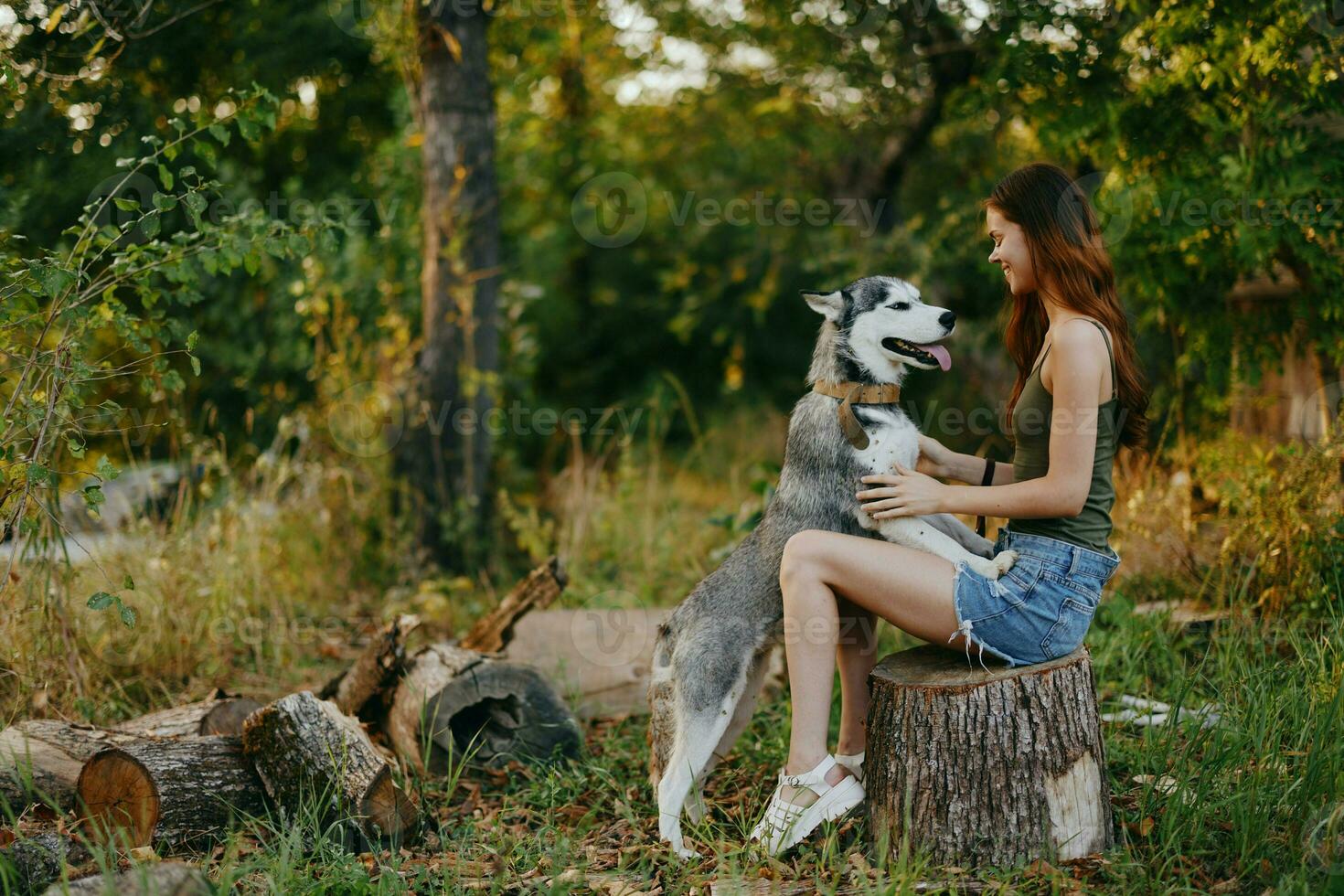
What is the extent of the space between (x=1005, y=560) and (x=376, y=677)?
8.54 feet

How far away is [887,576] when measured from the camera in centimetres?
294

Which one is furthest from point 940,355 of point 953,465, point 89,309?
point 89,309

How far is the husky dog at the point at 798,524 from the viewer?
10.4ft

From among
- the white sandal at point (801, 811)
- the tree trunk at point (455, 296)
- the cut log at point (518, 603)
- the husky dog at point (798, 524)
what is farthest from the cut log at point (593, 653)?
the white sandal at point (801, 811)

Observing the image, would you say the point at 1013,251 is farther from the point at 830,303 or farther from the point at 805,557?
the point at 805,557

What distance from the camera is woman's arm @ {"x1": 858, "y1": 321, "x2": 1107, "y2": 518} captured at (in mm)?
2807

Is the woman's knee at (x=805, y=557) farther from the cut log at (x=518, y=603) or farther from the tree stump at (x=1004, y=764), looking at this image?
the cut log at (x=518, y=603)

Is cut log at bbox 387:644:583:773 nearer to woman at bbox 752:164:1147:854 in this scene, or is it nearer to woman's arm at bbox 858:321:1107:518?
woman at bbox 752:164:1147:854

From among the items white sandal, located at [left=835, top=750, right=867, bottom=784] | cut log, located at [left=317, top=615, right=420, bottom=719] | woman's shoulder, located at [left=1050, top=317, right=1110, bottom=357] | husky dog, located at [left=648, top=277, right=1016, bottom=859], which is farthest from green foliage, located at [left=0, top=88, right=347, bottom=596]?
woman's shoulder, located at [left=1050, top=317, right=1110, bottom=357]

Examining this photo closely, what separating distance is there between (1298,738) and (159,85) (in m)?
7.98

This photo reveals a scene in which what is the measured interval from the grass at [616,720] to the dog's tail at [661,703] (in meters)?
0.26

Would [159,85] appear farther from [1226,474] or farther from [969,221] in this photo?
[1226,474]

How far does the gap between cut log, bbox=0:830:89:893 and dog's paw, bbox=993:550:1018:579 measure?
2.79 metres

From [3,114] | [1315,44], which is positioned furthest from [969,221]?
[3,114]
